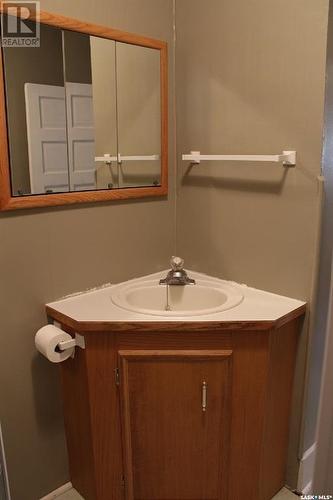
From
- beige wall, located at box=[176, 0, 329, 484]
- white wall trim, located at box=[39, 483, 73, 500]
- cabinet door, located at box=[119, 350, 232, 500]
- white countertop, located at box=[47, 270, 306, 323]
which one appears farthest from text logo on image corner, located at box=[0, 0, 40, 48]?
white wall trim, located at box=[39, 483, 73, 500]

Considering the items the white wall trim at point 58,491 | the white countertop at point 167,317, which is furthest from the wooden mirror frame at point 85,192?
the white wall trim at point 58,491

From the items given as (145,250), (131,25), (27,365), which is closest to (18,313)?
(27,365)

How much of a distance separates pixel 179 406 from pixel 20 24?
1.42 metres

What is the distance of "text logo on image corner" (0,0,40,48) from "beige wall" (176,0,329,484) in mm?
671

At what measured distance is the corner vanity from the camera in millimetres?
1446

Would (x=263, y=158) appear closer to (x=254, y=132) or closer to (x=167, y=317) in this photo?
(x=254, y=132)

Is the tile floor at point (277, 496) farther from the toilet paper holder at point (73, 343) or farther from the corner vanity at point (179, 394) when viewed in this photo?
the toilet paper holder at point (73, 343)

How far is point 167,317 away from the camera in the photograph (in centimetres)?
144

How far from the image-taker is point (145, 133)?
1.83 metres

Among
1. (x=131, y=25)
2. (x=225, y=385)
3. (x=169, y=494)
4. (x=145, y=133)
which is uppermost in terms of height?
(x=131, y=25)

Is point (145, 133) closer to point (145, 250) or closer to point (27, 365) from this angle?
point (145, 250)

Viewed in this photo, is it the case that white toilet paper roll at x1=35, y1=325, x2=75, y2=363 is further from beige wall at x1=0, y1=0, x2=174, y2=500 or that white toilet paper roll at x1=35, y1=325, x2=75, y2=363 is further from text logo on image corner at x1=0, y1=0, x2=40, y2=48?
text logo on image corner at x1=0, y1=0, x2=40, y2=48

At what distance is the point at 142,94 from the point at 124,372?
114 cm

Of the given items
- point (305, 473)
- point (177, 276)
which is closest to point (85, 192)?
point (177, 276)
